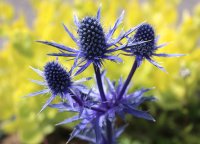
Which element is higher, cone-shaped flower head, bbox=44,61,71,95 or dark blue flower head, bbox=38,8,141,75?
dark blue flower head, bbox=38,8,141,75

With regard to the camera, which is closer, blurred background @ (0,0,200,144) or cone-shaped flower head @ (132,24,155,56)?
cone-shaped flower head @ (132,24,155,56)

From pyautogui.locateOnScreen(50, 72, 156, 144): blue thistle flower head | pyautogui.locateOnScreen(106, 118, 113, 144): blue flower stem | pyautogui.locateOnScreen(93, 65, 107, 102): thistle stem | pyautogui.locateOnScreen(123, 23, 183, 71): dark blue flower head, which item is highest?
pyautogui.locateOnScreen(123, 23, 183, 71): dark blue flower head

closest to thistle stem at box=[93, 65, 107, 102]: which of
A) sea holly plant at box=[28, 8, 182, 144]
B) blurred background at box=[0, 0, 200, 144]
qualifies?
sea holly plant at box=[28, 8, 182, 144]

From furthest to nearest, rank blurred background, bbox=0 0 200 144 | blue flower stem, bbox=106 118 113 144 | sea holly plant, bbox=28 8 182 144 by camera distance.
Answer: blurred background, bbox=0 0 200 144 → blue flower stem, bbox=106 118 113 144 → sea holly plant, bbox=28 8 182 144

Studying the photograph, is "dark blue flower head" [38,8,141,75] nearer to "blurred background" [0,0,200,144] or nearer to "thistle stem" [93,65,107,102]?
"thistle stem" [93,65,107,102]

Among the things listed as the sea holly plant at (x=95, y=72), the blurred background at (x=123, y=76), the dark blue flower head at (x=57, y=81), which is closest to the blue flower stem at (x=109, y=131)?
the sea holly plant at (x=95, y=72)

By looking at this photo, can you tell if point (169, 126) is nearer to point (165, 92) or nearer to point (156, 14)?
point (165, 92)

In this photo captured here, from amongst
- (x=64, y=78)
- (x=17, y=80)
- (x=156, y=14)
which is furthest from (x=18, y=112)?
(x=64, y=78)

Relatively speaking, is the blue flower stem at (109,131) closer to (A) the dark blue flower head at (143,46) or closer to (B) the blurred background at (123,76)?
(A) the dark blue flower head at (143,46)
